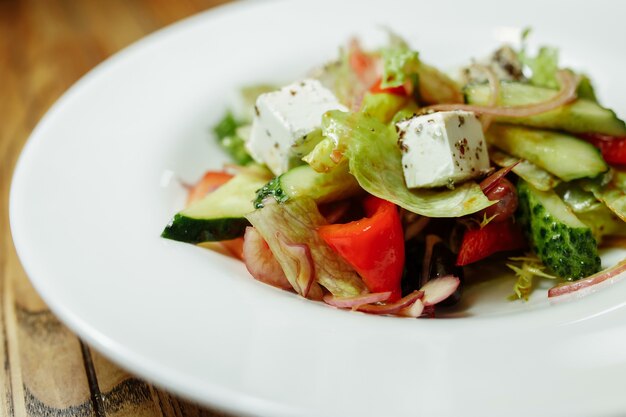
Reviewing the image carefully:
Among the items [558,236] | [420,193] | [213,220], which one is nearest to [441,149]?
[420,193]

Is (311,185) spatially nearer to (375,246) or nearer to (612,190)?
(375,246)

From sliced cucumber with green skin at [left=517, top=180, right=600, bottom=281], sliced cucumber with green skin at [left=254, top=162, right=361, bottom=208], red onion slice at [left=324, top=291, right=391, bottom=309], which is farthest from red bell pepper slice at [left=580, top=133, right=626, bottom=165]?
red onion slice at [left=324, top=291, right=391, bottom=309]

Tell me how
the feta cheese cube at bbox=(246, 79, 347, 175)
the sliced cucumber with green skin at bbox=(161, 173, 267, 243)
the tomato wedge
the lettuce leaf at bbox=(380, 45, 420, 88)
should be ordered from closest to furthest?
1. the sliced cucumber with green skin at bbox=(161, 173, 267, 243)
2. the feta cheese cube at bbox=(246, 79, 347, 175)
3. the lettuce leaf at bbox=(380, 45, 420, 88)
4. the tomato wedge

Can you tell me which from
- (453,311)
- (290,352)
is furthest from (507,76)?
(290,352)

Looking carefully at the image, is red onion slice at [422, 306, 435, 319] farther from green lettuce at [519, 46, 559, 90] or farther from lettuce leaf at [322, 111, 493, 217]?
green lettuce at [519, 46, 559, 90]

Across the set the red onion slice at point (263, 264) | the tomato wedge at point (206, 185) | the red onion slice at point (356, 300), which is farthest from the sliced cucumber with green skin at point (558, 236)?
the tomato wedge at point (206, 185)
